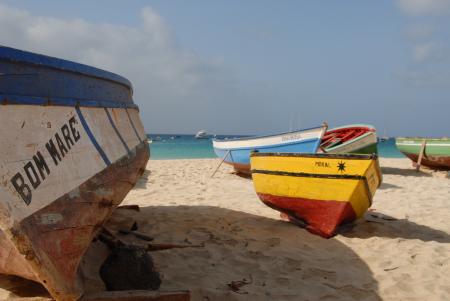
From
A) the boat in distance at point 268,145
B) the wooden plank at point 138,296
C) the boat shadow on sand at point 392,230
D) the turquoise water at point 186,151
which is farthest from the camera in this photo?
the turquoise water at point 186,151

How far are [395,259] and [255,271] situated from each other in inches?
61.8

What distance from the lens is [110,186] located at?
312 cm

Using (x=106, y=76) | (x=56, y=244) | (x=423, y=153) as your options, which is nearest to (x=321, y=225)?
(x=106, y=76)

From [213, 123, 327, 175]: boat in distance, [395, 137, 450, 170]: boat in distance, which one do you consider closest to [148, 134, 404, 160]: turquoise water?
[213, 123, 327, 175]: boat in distance

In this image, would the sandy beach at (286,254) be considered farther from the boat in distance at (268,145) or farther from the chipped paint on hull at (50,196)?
the boat in distance at (268,145)

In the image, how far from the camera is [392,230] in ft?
17.8

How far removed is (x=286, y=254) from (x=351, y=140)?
7.48m

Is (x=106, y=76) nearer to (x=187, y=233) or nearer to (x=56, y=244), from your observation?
Result: (x=56, y=244)

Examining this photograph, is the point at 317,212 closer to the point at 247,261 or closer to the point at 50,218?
the point at 247,261

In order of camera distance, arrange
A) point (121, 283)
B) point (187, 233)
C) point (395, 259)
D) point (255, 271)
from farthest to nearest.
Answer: point (187, 233)
point (395, 259)
point (255, 271)
point (121, 283)

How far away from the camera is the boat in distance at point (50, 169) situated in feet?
6.64

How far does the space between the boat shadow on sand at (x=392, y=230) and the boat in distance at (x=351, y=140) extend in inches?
177

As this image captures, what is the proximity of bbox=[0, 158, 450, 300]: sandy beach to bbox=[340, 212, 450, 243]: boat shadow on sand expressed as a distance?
0.01 m

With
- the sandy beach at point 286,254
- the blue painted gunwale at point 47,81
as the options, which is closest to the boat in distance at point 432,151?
the sandy beach at point 286,254
